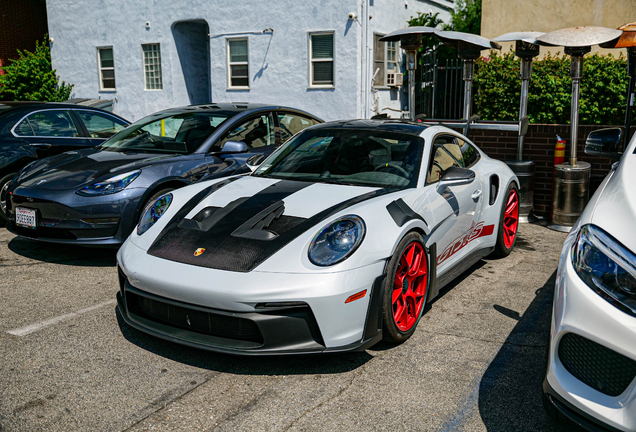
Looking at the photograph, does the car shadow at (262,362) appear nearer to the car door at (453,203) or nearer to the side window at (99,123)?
the car door at (453,203)

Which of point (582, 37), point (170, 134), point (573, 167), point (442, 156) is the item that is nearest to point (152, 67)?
point (170, 134)

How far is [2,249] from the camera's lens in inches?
235

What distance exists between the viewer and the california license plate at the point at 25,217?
5309mm

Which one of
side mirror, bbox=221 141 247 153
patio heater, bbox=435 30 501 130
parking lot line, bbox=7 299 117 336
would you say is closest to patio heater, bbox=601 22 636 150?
patio heater, bbox=435 30 501 130

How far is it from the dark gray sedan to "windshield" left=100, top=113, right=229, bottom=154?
0.03 feet

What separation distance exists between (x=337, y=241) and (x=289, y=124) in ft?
12.6

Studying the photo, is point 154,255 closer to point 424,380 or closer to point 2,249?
point 424,380

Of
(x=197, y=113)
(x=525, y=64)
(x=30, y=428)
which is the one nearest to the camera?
(x=30, y=428)

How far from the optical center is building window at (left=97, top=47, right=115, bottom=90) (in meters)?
18.1

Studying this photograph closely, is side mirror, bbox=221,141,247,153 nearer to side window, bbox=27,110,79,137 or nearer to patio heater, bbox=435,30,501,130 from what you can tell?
side window, bbox=27,110,79,137

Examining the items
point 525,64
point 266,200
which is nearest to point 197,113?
point 266,200

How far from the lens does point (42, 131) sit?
718 centimetres

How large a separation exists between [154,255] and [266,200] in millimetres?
830

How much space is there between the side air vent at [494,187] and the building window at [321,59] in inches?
369
